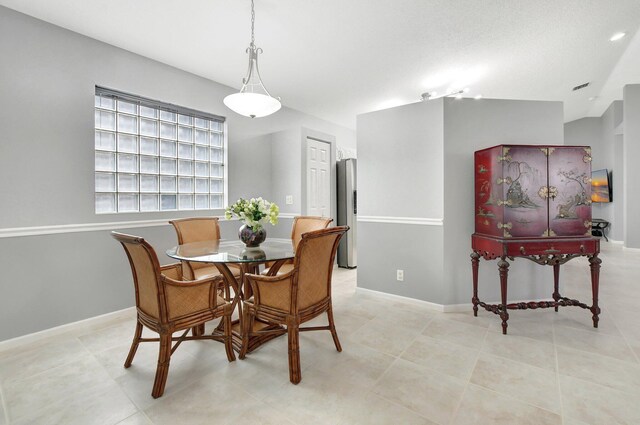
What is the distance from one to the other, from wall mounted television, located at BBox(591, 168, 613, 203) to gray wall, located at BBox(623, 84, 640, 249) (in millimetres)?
1219

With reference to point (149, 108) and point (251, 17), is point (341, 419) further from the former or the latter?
point (149, 108)

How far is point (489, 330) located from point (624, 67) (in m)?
5.13

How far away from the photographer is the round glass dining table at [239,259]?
6.48 ft

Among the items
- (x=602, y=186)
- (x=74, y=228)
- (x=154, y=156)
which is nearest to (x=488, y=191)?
(x=154, y=156)

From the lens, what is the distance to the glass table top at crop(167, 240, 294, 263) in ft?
6.46

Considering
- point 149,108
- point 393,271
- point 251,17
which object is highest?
point 251,17

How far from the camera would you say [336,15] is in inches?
103

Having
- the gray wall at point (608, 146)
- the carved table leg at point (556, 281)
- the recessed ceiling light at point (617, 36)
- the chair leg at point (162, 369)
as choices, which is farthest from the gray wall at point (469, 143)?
the gray wall at point (608, 146)

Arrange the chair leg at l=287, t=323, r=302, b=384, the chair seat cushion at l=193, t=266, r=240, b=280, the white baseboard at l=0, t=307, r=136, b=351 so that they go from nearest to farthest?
the chair leg at l=287, t=323, r=302, b=384 → the white baseboard at l=0, t=307, r=136, b=351 → the chair seat cushion at l=193, t=266, r=240, b=280

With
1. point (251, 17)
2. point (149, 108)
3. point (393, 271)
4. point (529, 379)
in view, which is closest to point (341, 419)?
point (529, 379)

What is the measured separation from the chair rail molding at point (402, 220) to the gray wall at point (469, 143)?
0.34 ft

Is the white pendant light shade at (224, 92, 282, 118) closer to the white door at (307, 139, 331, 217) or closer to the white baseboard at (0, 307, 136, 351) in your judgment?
the white door at (307, 139, 331, 217)

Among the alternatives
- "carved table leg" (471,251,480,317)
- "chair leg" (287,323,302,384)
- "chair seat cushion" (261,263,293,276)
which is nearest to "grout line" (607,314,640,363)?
"carved table leg" (471,251,480,317)

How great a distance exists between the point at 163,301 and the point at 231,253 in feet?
1.99
